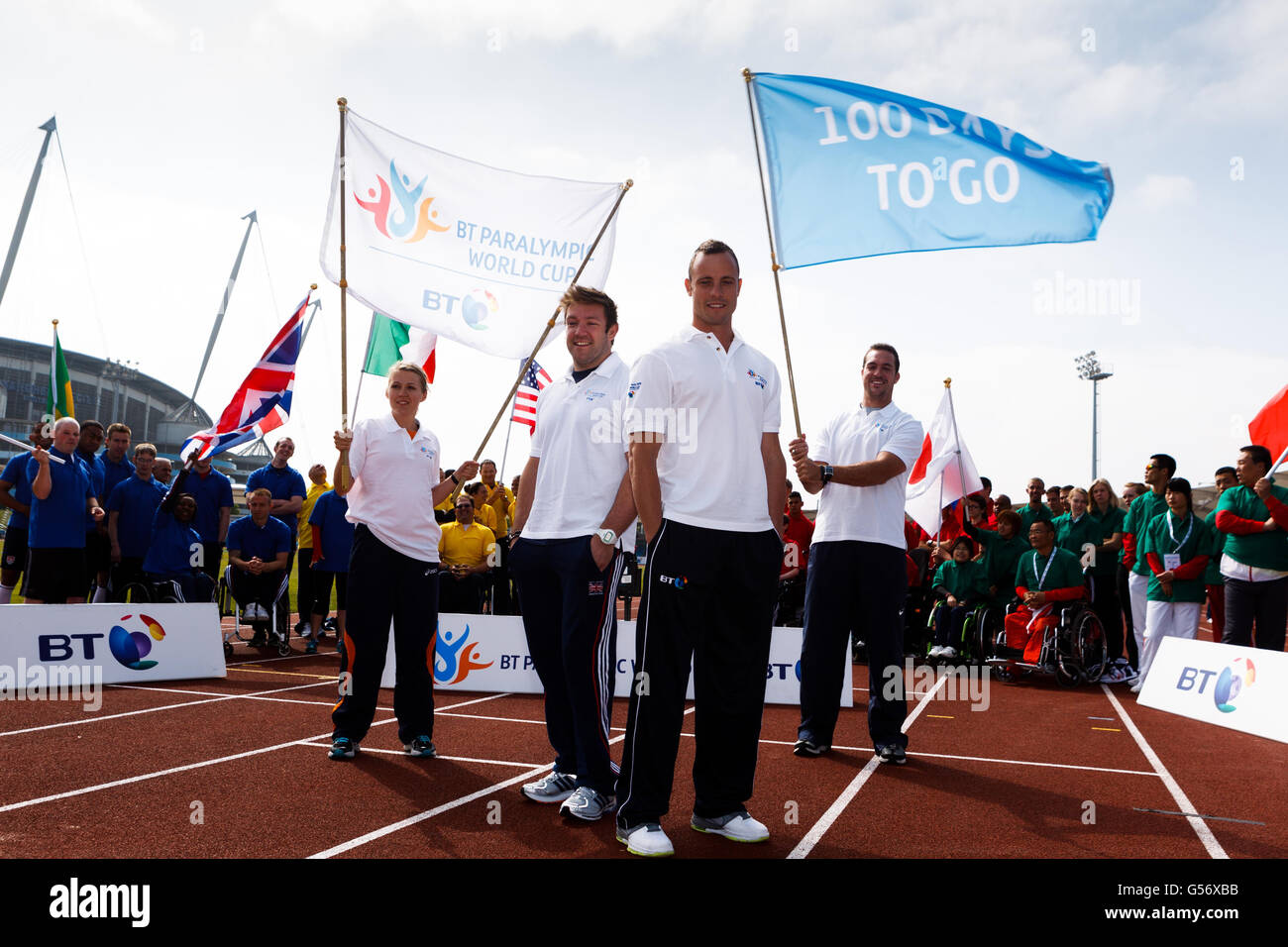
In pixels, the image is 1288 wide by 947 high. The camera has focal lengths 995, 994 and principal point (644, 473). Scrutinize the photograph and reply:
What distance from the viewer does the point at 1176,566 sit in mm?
9492

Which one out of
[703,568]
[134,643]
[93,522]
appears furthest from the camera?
[93,522]

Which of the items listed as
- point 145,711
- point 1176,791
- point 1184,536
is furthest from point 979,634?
point 145,711

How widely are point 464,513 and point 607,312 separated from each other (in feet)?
24.9

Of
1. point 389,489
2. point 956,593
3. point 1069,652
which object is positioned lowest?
point 1069,652

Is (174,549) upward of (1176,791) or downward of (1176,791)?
upward

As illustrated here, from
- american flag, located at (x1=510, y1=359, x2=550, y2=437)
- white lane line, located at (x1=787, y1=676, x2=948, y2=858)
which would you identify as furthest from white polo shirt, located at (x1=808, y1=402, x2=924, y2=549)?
american flag, located at (x1=510, y1=359, x2=550, y2=437)

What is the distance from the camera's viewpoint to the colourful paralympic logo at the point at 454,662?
873 centimetres

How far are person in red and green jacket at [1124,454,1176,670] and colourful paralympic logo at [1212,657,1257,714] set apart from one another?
1.81 meters

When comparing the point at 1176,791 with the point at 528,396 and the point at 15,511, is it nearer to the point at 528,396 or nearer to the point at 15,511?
the point at 15,511

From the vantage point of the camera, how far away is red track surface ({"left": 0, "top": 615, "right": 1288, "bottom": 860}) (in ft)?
12.7

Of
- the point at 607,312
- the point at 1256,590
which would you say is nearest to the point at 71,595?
the point at 607,312

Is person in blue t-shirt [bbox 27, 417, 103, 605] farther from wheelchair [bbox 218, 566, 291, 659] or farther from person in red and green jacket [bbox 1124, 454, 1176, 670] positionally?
person in red and green jacket [bbox 1124, 454, 1176, 670]

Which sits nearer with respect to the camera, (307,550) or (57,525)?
(57,525)

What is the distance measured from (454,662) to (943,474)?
7.34 metres
